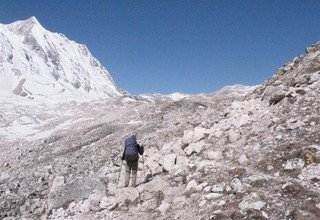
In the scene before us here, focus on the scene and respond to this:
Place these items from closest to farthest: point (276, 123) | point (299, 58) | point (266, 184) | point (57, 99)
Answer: point (266, 184), point (276, 123), point (299, 58), point (57, 99)

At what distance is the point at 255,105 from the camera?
69.1ft

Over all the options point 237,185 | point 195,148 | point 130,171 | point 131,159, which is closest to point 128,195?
point 130,171

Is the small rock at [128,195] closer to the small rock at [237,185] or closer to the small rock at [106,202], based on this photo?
the small rock at [106,202]

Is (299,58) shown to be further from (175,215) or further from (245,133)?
(175,215)

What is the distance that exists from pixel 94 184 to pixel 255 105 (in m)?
8.33

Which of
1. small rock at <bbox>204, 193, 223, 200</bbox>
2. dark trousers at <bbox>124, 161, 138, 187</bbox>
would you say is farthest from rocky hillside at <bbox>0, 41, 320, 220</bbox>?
dark trousers at <bbox>124, 161, 138, 187</bbox>

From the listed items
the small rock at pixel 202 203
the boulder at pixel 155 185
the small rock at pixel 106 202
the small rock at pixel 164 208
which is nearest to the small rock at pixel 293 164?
the small rock at pixel 202 203

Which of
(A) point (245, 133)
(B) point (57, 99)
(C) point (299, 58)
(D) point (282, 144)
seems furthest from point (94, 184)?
(B) point (57, 99)

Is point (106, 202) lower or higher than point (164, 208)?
higher

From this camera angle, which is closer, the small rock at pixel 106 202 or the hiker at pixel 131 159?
the small rock at pixel 106 202

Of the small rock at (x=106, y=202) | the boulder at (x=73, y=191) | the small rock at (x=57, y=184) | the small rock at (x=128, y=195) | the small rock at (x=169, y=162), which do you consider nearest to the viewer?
the small rock at (x=128, y=195)

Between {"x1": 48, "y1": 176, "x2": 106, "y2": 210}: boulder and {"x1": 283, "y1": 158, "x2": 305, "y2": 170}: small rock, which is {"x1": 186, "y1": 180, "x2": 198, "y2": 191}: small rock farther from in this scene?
{"x1": 48, "y1": 176, "x2": 106, "y2": 210}: boulder

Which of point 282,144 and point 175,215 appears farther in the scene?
point 282,144

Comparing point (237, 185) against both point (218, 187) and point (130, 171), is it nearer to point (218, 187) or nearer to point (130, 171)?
point (218, 187)
